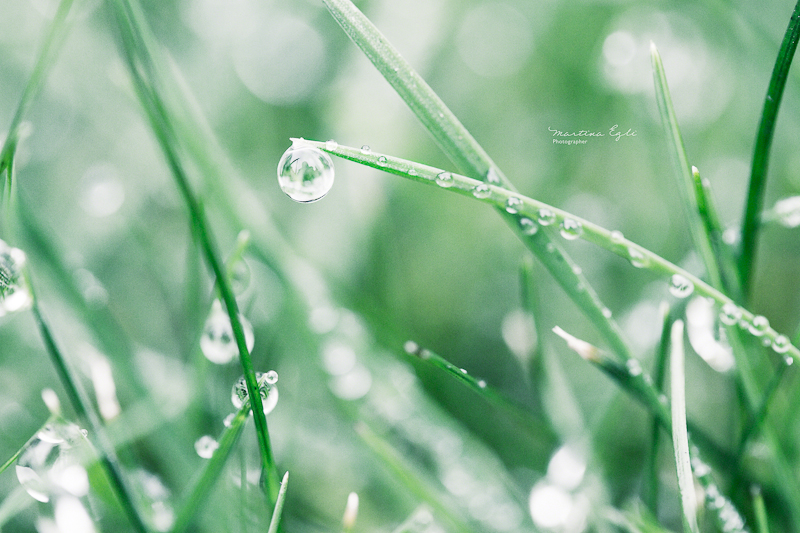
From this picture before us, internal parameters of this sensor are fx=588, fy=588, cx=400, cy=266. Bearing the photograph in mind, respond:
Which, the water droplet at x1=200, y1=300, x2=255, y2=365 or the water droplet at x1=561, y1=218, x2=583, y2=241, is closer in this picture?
the water droplet at x1=561, y1=218, x2=583, y2=241

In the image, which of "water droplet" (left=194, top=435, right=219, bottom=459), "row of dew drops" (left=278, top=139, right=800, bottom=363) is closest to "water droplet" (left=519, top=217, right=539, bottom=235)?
"row of dew drops" (left=278, top=139, right=800, bottom=363)

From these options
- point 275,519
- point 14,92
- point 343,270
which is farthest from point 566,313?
point 14,92

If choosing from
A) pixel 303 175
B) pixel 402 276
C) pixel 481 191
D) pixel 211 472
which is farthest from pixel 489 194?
pixel 402 276

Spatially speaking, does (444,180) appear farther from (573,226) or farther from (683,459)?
(683,459)

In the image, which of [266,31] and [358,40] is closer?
[358,40]

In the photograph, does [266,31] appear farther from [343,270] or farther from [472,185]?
[472,185]

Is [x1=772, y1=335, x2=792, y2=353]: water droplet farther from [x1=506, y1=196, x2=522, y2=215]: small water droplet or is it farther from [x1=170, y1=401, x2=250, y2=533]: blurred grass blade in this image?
[x1=170, y1=401, x2=250, y2=533]: blurred grass blade
